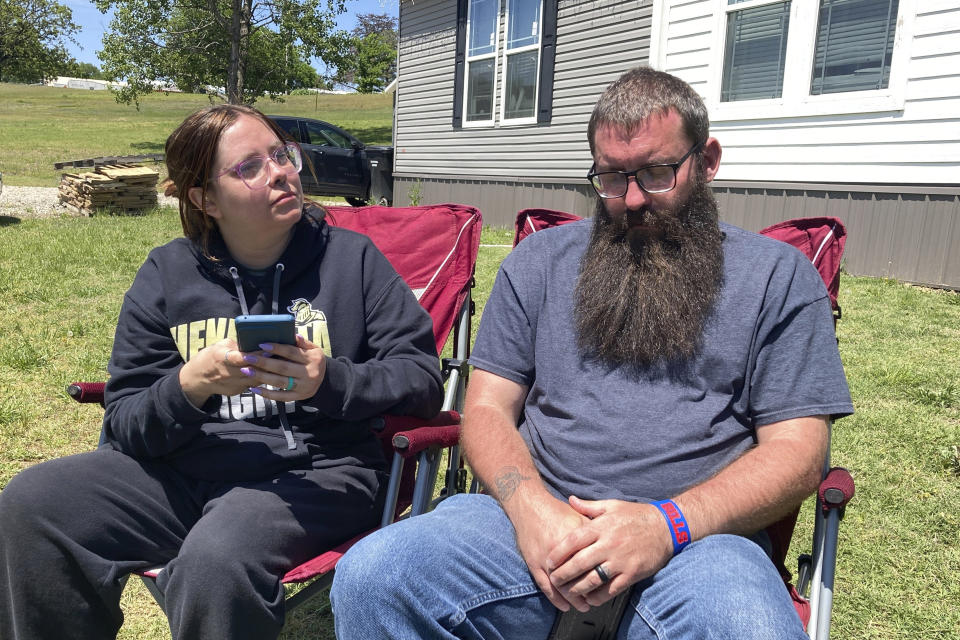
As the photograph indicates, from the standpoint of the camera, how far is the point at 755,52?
772cm

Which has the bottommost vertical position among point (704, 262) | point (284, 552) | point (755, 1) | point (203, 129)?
point (284, 552)

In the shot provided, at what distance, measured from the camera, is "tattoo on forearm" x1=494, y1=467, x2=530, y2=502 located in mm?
1843

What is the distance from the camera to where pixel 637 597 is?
1.64 meters

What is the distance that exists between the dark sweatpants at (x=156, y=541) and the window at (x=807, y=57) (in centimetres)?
677

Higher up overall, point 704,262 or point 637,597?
point 704,262

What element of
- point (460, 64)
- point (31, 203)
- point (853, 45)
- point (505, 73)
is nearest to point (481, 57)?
point (460, 64)

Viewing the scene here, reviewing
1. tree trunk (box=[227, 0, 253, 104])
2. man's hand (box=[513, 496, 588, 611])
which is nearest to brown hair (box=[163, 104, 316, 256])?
man's hand (box=[513, 496, 588, 611])

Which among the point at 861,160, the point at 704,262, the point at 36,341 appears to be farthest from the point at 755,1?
the point at 36,341

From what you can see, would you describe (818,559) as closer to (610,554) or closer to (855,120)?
(610,554)

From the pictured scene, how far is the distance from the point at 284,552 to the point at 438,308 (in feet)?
4.88

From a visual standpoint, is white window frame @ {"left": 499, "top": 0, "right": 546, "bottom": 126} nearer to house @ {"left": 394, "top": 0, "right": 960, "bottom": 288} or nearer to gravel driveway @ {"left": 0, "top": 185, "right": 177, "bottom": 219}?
house @ {"left": 394, "top": 0, "right": 960, "bottom": 288}

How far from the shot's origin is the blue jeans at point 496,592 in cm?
148

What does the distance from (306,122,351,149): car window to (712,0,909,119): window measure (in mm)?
9363

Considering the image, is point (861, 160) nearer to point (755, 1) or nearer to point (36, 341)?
point (755, 1)
